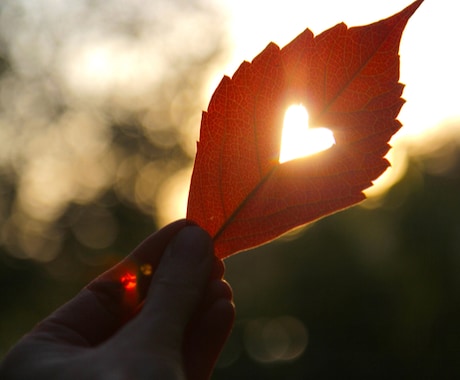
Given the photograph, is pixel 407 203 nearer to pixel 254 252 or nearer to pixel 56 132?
pixel 254 252

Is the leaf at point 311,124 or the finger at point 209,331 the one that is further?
the finger at point 209,331

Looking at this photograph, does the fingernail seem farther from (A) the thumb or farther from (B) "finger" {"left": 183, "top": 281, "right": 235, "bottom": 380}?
(B) "finger" {"left": 183, "top": 281, "right": 235, "bottom": 380}

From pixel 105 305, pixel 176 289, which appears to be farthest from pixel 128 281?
pixel 176 289

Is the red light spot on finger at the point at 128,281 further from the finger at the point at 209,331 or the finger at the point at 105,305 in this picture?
the finger at the point at 209,331

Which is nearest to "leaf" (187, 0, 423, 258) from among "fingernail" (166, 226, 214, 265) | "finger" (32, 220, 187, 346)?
"fingernail" (166, 226, 214, 265)

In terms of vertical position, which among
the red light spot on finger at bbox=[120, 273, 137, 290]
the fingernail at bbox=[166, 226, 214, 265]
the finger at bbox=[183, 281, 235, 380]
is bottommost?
the finger at bbox=[183, 281, 235, 380]

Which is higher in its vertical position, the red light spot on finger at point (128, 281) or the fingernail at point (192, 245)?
the red light spot on finger at point (128, 281)

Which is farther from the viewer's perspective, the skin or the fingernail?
the fingernail

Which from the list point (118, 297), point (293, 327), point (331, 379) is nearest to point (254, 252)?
point (293, 327)

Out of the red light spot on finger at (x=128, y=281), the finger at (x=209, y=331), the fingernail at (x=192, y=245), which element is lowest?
the finger at (x=209, y=331)

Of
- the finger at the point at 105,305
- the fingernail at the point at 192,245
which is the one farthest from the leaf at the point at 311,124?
the finger at the point at 105,305
